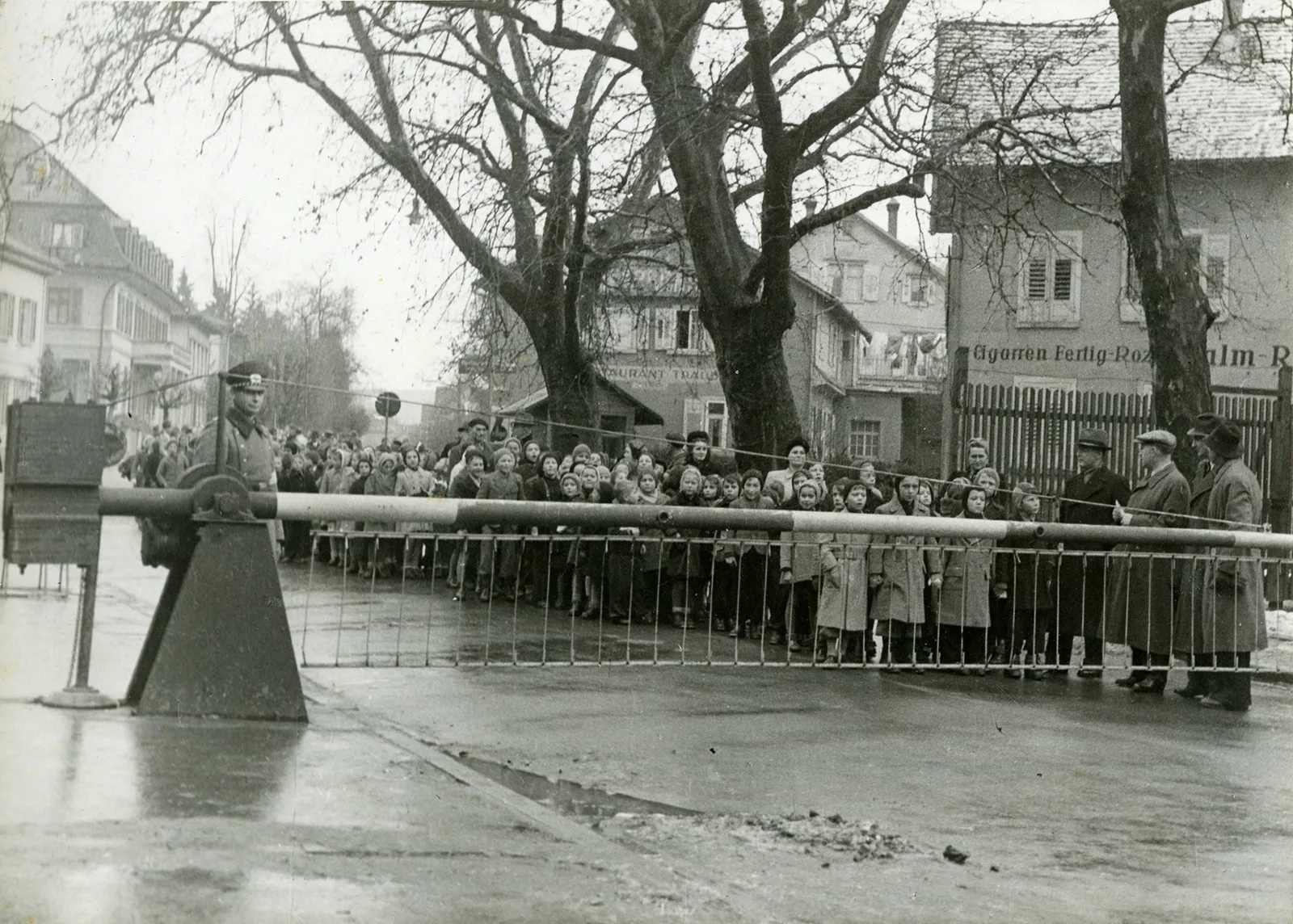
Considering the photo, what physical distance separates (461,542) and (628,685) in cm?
148

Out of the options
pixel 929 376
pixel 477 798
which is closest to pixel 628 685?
pixel 477 798

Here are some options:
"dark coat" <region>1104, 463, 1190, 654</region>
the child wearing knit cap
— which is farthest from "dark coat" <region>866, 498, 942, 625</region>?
the child wearing knit cap

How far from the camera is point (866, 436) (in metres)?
64.2

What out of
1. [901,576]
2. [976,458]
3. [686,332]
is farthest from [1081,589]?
[686,332]

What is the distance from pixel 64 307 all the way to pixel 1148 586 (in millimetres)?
7766

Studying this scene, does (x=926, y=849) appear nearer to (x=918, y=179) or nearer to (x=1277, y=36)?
(x=918, y=179)

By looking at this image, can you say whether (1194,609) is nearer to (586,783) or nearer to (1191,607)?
(1191,607)

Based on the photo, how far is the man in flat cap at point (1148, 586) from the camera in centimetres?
1185

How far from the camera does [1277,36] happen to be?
18000 millimetres

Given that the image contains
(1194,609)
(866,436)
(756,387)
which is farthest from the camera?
(866,436)

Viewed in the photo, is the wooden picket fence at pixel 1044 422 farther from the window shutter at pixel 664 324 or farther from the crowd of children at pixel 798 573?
the window shutter at pixel 664 324

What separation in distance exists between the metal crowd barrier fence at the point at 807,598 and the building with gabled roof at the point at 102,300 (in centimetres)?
133

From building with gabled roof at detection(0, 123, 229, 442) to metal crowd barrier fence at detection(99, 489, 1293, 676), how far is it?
133 cm

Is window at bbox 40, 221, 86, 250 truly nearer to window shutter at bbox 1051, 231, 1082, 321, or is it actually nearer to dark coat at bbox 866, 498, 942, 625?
dark coat at bbox 866, 498, 942, 625
